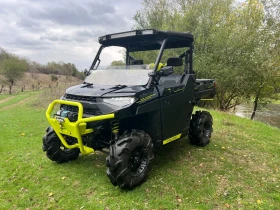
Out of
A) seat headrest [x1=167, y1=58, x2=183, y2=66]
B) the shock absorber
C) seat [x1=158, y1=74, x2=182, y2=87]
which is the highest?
seat headrest [x1=167, y1=58, x2=183, y2=66]

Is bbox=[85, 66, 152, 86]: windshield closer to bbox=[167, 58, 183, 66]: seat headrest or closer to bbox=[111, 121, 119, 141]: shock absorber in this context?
bbox=[167, 58, 183, 66]: seat headrest

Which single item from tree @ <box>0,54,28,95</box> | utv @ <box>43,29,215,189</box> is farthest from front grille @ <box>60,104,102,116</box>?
tree @ <box>0,54,28,95</box>

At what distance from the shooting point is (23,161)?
4887 mm

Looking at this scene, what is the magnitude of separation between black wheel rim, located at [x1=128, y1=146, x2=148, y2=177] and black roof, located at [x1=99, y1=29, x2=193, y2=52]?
6.35 feet

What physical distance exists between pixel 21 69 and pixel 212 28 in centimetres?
2806

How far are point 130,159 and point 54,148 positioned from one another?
5.62 feet

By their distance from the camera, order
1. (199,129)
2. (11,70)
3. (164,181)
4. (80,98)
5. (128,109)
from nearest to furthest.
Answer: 1. (128,109)
2. (80,98)
3. (164,181)
4. (199,129)
5. (11,70)

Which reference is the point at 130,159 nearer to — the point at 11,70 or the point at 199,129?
the point at 199,129

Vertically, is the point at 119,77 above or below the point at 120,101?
above

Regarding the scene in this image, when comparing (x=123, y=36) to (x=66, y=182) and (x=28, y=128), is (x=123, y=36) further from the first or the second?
(x=28, y=128)

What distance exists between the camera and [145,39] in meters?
4.27

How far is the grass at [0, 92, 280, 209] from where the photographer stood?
336 centimetres

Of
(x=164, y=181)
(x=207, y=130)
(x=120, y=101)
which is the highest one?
(x=120, y=101)

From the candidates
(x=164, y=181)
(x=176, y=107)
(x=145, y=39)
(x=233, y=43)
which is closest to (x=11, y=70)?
(x=233, y=43)
